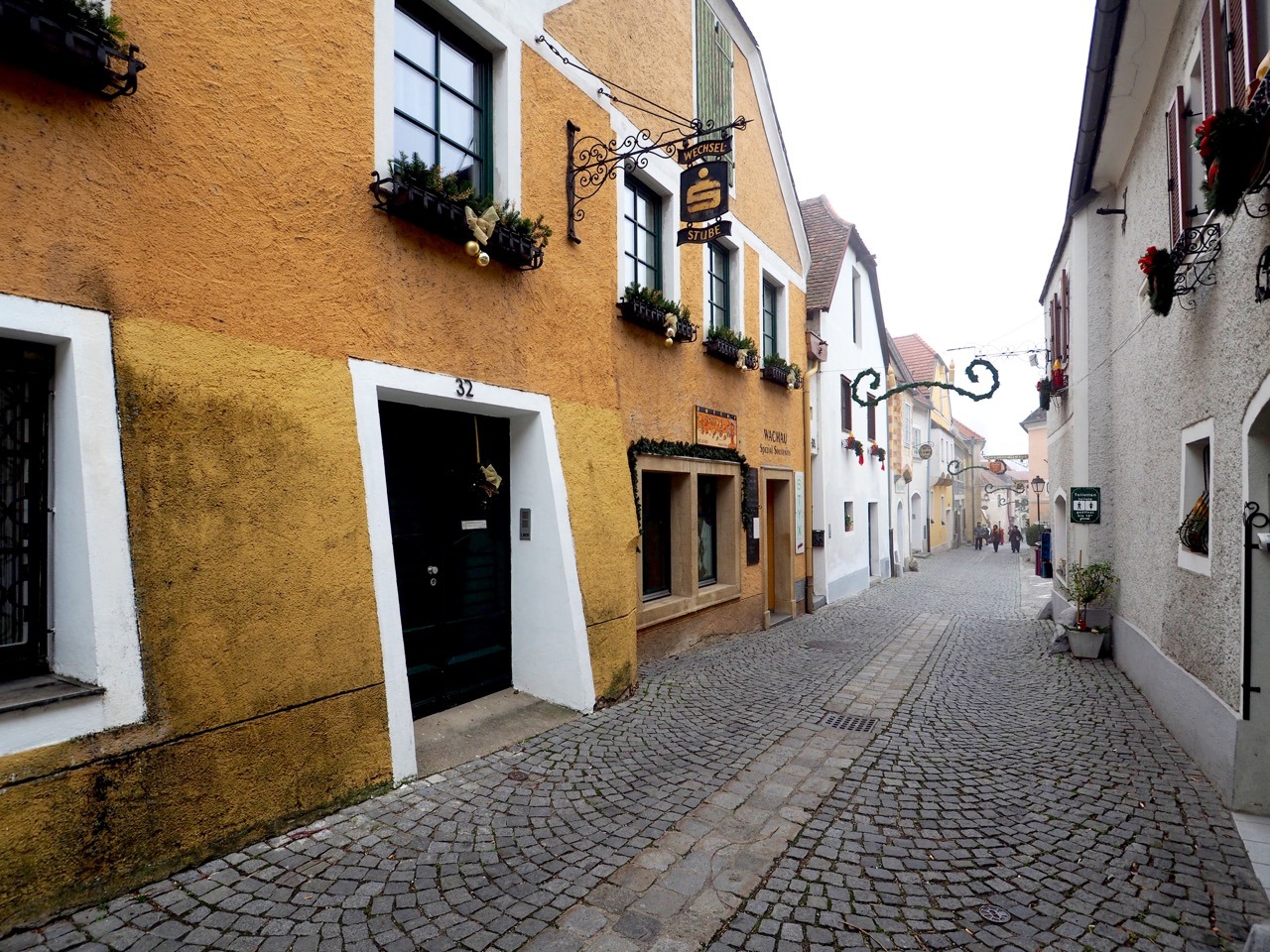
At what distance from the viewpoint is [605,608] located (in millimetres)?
6297

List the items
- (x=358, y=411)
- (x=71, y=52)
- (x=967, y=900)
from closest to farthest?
(x=71, y=52), (x=967, y=900), (x=358, y=411)

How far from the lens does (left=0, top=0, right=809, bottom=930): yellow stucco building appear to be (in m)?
3.07

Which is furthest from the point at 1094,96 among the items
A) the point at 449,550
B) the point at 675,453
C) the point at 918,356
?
the point at 918,356

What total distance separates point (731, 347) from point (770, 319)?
108 inches

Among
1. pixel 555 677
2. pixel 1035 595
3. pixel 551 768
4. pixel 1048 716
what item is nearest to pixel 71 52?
pixel 551 768

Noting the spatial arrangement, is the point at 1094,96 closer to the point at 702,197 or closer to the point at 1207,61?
the point at 1207,61

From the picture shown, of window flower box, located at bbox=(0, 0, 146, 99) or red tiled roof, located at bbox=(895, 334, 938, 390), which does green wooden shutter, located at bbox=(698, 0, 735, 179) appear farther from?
red tiled roof, located at bbox=(895, 334, 938, 390)

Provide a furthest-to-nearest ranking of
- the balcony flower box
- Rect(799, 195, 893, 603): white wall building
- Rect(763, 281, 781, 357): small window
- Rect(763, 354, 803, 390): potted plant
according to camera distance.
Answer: Rect(799, 195, 893, 603): white wall building, Rect(763, 281, 781, 357): small window, Rect(763, 354, 803, 390): potted plant, the balcony flower box

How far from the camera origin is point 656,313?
7539mm

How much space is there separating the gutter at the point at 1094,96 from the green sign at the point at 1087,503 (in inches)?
155

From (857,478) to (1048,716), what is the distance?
1100 centimetres

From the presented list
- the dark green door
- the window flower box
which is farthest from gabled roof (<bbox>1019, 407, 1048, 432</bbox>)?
the window flower box

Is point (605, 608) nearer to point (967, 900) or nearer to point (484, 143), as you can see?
point (967, 900)

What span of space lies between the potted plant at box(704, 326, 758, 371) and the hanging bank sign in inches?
84.6
